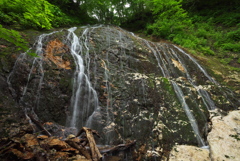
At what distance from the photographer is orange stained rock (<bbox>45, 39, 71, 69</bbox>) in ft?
15.6

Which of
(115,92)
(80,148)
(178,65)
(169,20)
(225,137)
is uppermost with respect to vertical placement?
(169,20)

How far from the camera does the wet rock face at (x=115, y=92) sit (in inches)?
153

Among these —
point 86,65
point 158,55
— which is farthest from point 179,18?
point 86,65

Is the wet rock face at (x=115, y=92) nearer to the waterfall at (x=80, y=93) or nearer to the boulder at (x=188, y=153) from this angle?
the waterfall at (x=80, y=93)

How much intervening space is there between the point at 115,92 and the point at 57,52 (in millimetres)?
2881

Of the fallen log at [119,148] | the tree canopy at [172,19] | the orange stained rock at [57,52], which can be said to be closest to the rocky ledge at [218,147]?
the fallen log at [119,148]

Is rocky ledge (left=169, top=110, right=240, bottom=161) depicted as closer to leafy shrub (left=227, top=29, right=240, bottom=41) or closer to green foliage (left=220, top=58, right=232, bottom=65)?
green foliage (left=220, top=58, right=232, bottom=65)

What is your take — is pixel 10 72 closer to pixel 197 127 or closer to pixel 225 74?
pixel 197 127

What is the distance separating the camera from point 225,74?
21.7 ft

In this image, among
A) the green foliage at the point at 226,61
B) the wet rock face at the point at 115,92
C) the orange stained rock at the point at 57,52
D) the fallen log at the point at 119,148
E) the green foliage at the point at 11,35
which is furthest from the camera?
the green foliage at the point at 226,61

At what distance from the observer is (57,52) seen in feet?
16.6

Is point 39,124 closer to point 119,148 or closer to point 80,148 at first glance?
point 80,148

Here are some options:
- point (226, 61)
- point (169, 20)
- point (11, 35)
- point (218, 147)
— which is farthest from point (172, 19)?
point (11, 35)

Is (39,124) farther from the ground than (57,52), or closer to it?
closer to it
